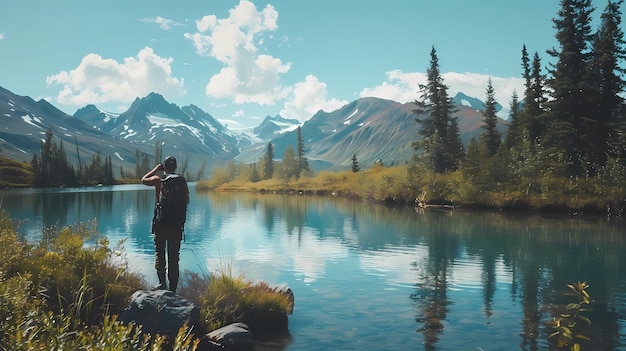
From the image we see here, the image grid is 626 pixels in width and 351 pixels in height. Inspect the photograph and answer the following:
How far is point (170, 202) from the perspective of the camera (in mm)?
12711

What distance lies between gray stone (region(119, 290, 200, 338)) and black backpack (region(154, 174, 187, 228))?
6.84ft

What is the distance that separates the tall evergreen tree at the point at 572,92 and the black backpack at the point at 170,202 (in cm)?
5319

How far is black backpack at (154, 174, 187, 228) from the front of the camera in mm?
12703

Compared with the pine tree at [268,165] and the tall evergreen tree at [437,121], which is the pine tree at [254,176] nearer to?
the pine tree at [268,165]

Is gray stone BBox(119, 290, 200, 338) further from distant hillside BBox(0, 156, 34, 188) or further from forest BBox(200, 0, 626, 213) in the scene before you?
distant hillside BBox(0, 156, 34, 188)

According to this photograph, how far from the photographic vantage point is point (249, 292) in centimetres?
1387

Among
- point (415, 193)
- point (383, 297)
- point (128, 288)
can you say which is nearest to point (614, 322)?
point (383, 297)

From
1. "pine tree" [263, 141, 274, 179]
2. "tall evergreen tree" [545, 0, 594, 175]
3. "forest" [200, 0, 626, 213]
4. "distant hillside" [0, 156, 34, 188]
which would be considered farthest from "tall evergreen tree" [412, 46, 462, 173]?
"distant hillside" [0, 156, 34, 188]

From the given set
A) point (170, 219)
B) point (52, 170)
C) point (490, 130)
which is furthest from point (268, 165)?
point (170, 219)

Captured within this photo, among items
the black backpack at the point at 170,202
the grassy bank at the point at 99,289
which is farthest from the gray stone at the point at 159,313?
the black backpack at the point at 170,202

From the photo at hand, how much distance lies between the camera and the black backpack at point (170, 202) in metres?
12.7

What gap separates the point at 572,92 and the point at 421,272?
43.9 metres

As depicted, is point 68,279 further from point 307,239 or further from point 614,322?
point 307,239

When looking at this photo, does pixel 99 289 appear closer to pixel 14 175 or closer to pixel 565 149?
pixel 565 149
